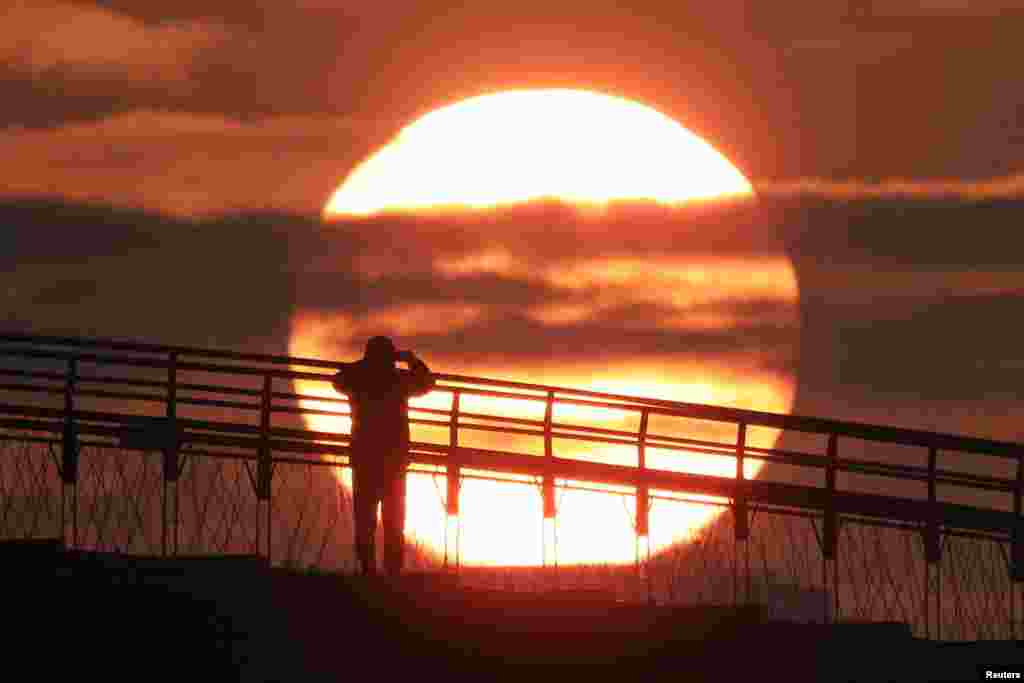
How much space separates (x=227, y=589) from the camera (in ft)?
59.6

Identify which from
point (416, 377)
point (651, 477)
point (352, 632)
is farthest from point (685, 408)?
point (352, 632)

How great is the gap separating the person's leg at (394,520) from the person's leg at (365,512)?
0.35ft

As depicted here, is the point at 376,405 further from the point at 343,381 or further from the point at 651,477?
the point at 651,477

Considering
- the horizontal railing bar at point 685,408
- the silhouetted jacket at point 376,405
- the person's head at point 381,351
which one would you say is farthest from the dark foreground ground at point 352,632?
the horizontal railing bar at point 685,408

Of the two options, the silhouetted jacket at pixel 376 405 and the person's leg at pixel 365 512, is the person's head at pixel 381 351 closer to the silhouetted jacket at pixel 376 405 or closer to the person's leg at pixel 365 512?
the silhouetted jacket at pixel 376 405

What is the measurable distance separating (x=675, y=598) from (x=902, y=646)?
1.97 metres

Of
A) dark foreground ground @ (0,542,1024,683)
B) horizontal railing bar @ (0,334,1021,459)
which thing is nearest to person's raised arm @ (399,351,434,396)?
dark foreground ground @ (0,542,1024,683)

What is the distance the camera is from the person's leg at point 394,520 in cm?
2161

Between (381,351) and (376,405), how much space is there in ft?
1.52

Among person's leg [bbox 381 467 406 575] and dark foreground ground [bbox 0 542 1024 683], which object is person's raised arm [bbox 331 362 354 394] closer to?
person's leg [bbox 381 467 406 575]

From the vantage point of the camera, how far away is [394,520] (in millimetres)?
21812

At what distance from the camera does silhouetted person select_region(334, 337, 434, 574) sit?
21.5 metres

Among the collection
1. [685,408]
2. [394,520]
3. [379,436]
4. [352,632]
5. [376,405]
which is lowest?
[352,632]

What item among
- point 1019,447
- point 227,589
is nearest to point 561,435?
point 1019,447
